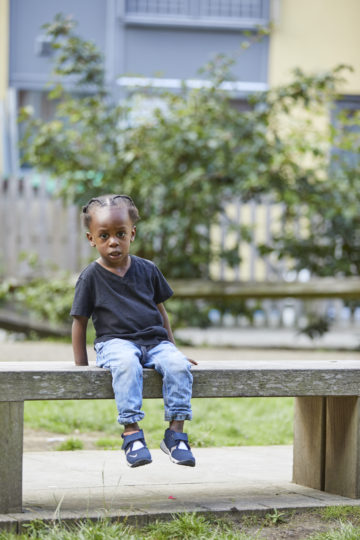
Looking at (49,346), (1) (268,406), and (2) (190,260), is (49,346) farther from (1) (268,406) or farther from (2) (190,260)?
(1) (268,406)

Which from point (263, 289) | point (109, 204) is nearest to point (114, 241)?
point (109, 204)

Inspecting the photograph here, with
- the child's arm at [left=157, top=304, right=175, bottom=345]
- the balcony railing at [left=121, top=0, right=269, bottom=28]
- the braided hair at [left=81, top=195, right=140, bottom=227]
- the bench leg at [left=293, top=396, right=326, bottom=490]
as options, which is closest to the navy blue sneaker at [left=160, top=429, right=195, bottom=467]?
the child's arm at [left=157, top=304, right=175, bottom=345]

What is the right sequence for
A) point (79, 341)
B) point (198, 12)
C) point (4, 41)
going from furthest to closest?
point (198, 12) < point (4, 41) < point (79, 341)

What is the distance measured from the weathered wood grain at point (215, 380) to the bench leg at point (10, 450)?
6cm

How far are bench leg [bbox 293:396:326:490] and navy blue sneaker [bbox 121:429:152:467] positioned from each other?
0.90 metres

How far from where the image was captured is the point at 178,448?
328cm

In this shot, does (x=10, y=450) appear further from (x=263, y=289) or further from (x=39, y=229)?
(x=39, y=229)

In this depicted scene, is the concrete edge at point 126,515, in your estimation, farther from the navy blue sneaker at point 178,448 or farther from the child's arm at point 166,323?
the child's arm at point 166,323

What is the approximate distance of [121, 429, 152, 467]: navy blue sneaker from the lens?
10.4ft

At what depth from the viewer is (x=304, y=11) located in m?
15.6

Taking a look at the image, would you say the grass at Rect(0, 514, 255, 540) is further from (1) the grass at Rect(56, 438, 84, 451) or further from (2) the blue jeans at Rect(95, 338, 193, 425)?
(1) the grass at Rect(56, 438, 84, 451)

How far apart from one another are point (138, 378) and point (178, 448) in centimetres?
30

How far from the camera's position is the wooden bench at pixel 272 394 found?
3.14 m

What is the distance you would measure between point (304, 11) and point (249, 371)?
1328 centimetres
